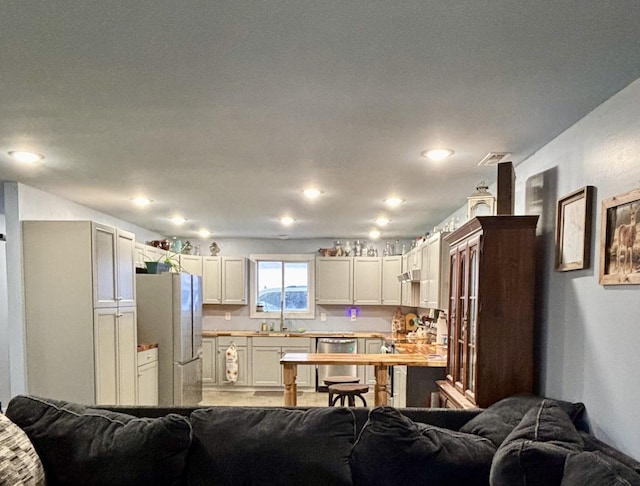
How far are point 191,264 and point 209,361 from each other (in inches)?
59.4

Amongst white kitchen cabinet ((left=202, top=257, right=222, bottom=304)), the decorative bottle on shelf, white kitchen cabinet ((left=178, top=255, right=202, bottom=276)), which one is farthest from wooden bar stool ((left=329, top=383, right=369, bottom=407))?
white kitchen cabinet ((left=178, top=255, right=202, bottom=276))

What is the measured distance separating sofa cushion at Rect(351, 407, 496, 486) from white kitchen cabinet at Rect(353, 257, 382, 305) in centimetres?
493

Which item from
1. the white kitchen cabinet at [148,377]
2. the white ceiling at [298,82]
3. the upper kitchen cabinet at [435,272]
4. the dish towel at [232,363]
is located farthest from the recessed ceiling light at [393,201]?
the dish towel at [232,363]

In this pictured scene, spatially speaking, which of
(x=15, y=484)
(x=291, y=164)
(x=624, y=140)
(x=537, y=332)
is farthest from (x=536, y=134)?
(x=15, y=484)

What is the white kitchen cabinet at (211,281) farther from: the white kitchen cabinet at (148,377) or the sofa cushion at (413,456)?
the sofa cushion at (413,456)

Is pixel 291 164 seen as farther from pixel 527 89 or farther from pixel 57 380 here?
pixel 57 380

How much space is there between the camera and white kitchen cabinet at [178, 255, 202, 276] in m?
7.01

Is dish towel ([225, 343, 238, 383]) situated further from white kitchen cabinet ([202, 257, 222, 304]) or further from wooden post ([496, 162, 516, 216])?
wooden post ([496, 162, 516, 216])

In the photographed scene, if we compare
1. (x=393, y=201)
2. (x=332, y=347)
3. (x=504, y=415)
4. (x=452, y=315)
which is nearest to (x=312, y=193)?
(x=393, y=201)

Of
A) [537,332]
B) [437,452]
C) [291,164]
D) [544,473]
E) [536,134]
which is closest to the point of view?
[544,473]

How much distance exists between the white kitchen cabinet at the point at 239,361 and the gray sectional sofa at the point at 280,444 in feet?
14.7

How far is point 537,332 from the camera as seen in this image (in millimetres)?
2564

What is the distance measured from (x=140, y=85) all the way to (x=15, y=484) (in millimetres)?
1653

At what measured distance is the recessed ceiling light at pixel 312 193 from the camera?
12.2 ft
